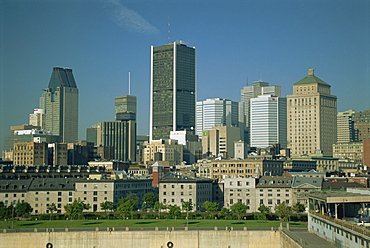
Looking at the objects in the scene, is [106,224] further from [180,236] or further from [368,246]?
[368,246]

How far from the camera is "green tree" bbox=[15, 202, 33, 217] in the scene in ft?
528

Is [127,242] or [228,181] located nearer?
[127,242]

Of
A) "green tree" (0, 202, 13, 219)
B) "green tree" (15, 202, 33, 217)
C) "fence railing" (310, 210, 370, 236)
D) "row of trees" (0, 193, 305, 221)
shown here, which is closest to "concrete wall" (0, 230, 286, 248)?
"row of trees" (0, 193, 305, 221)

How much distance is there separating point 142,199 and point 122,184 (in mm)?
8451

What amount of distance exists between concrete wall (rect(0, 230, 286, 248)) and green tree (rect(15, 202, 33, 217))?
120 feet

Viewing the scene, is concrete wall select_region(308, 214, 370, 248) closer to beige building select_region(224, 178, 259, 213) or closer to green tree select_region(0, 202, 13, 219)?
beige building select_region(224, 178, 259, 213)

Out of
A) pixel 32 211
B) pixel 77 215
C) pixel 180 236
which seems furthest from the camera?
pixel 32 211

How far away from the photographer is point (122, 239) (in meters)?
124

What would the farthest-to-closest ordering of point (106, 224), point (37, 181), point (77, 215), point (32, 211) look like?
point (37, 181), point (32, 211), point (77, 215), point (106, 224)

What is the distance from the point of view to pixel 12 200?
179 meters

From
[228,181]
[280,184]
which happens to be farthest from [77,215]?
[280,184]

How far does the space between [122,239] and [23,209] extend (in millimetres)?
47139

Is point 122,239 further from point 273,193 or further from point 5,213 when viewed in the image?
point 273,193

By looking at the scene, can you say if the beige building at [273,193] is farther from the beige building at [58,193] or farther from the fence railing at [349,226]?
the fence railing at [349,226]
